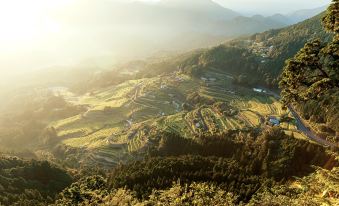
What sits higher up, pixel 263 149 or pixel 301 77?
pixel 301 77

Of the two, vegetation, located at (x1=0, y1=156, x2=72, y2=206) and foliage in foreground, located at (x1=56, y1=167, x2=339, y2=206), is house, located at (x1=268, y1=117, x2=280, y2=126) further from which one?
foliage in foreground, located at (x1=56, y1=167, x2=339, y2=206)

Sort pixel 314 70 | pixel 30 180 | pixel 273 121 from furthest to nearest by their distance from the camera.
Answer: pixel 273 121 < pixel 30 180 < pixel 314 70

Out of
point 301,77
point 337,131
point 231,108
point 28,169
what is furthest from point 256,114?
point 301,77

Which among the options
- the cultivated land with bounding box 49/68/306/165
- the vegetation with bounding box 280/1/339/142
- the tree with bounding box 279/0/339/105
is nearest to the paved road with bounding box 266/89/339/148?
the cultivated land with bounding box 49/68/306/165

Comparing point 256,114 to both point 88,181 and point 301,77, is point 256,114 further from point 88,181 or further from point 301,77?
point 301,77

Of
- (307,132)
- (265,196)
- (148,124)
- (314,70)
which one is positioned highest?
(314,70)

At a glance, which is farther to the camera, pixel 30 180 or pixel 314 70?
pixel 30 180

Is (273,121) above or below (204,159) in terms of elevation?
below

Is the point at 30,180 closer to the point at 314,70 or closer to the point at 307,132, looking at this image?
the point at 314,70

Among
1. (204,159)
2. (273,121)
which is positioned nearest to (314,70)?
(204,159)
